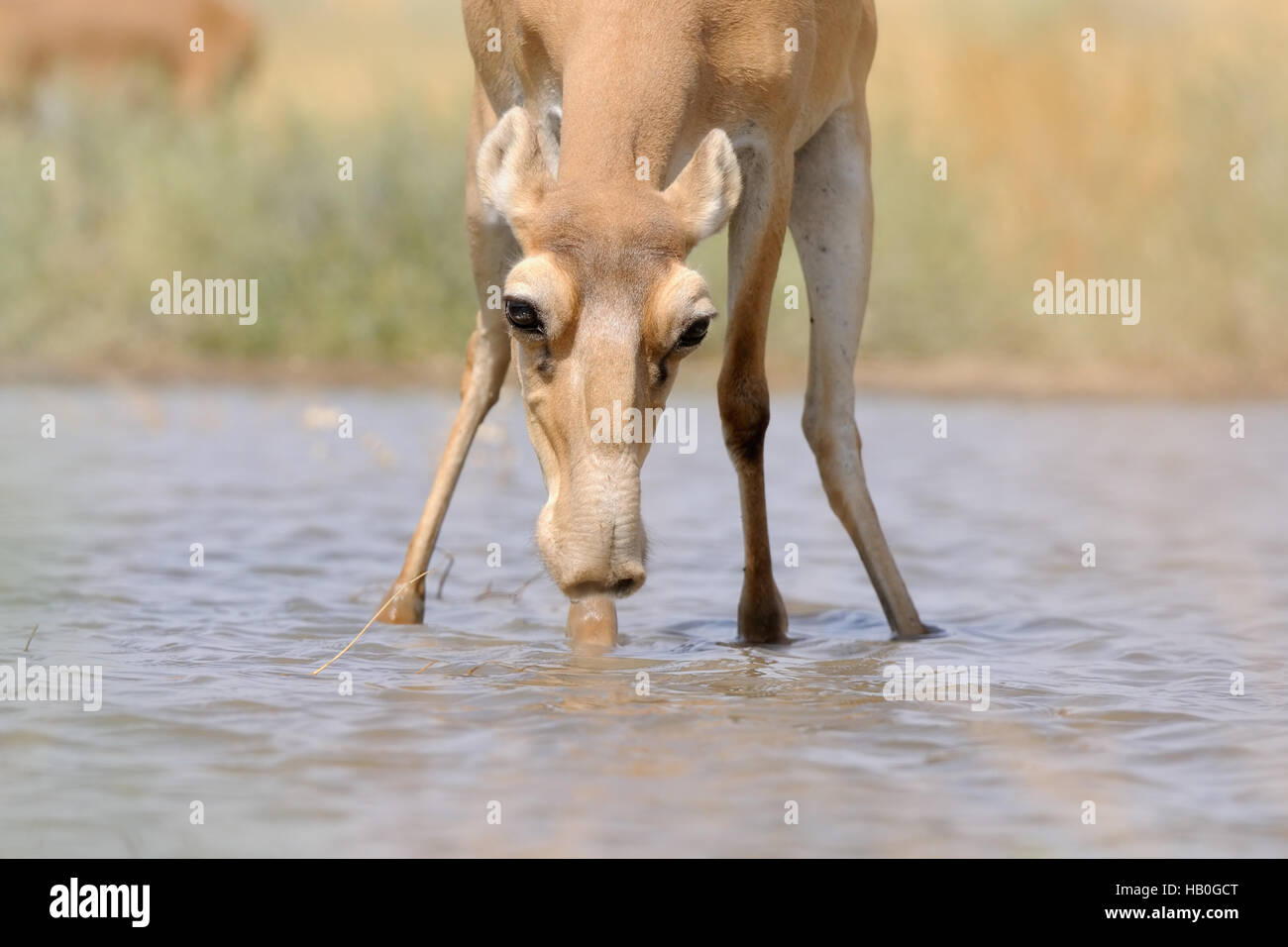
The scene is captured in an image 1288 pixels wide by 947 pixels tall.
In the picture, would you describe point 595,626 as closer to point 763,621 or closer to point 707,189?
point 763,621

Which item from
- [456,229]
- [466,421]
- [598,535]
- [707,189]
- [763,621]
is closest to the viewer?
[598,535]

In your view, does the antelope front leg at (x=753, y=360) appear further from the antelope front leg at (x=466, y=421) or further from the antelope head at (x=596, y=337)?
the antelope front leg at (x=466, y=421)

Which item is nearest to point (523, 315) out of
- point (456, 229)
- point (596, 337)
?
point (596, 337)

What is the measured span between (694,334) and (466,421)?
8.38 feet

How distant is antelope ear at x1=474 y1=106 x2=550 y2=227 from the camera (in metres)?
6.14

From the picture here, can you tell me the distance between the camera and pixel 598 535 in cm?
558

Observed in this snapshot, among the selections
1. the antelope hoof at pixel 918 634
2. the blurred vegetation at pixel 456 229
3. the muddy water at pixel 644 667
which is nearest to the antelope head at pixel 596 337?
the muddy water at pixel 644 667

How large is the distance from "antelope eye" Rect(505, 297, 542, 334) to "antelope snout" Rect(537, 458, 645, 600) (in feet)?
1.47

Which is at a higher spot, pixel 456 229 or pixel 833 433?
pixel 456 229

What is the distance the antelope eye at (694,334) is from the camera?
19.1 feet

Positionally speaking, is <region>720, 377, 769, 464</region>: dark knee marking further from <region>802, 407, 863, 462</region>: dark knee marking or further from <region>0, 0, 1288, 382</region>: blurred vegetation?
<region>0, 0, 1288, 382</region>: blurred vegetation

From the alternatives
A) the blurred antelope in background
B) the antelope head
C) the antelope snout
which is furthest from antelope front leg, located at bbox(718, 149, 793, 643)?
the blurred antelope in background

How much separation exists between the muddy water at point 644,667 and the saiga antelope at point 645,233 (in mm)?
552

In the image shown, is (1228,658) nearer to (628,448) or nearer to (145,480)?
(628,448)
